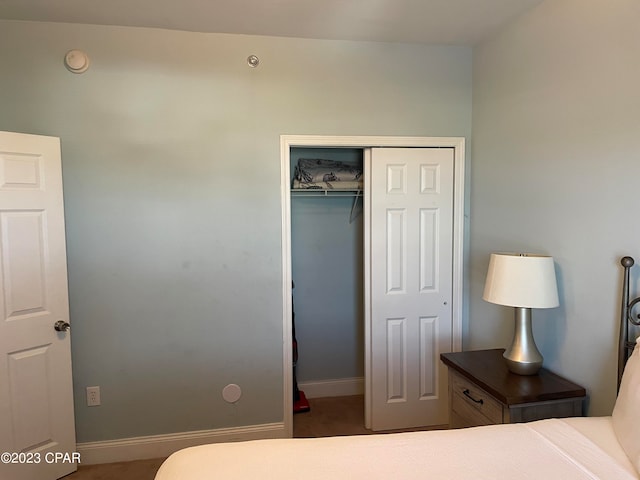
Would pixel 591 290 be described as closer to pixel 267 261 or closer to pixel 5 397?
pixel 267 261

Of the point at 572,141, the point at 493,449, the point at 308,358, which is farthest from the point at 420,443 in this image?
the point at 308,358

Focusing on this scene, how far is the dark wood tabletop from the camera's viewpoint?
2.04 m

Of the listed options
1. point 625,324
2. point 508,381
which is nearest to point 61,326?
point 508,381

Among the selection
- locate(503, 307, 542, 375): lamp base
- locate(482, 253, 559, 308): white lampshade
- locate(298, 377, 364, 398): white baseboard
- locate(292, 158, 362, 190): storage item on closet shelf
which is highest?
locate(292, 158, 362, 190): storage item on closet shelf

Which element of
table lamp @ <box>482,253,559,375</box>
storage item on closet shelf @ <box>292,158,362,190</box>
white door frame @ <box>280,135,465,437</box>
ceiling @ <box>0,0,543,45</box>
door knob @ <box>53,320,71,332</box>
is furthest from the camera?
storage item on closet shelf @ <box>292,158,362,190</box>

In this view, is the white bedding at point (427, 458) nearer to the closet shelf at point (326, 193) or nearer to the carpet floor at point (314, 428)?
the carpet floor at point (314, 428)

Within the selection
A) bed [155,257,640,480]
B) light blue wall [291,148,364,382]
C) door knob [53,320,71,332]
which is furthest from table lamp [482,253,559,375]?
door knob [53,320,71,332]

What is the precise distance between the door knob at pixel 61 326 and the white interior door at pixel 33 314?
19 mm

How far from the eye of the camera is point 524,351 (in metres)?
2.24

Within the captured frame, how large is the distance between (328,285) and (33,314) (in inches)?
83.8

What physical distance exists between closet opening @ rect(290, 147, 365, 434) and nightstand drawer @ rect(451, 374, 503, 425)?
1.38 meters

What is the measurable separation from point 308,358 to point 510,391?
2088 mm

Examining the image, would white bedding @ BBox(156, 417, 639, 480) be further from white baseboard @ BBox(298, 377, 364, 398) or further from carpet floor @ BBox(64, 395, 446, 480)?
white baseboard @ BBox(298, 377, 364, 398)

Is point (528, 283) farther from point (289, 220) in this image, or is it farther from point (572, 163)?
point (289, 220)
